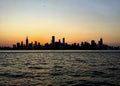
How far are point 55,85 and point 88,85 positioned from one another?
4.05m

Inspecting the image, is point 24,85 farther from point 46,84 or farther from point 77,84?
point 77,84

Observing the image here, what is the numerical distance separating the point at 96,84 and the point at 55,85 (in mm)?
5182

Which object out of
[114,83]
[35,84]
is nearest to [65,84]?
[35,84]

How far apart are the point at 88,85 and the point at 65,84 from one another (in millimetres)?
2843

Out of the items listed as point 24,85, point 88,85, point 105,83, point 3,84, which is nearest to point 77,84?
point 88,85

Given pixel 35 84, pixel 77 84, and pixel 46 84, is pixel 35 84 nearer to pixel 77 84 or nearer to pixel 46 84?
pixel 46 84

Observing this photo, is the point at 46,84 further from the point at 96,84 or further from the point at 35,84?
the point at 96,84

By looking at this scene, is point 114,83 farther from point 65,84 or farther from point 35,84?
point 35,84

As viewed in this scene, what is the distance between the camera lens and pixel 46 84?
2909 centimetres

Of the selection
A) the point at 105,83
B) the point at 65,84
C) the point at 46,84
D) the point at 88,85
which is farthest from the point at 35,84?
the point at 105,83

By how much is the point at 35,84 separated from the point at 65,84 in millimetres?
3719

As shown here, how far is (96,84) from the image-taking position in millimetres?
29172

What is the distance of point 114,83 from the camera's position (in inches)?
1167

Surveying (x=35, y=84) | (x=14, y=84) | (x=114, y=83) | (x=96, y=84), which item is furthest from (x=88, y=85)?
(x=14, y=84)
